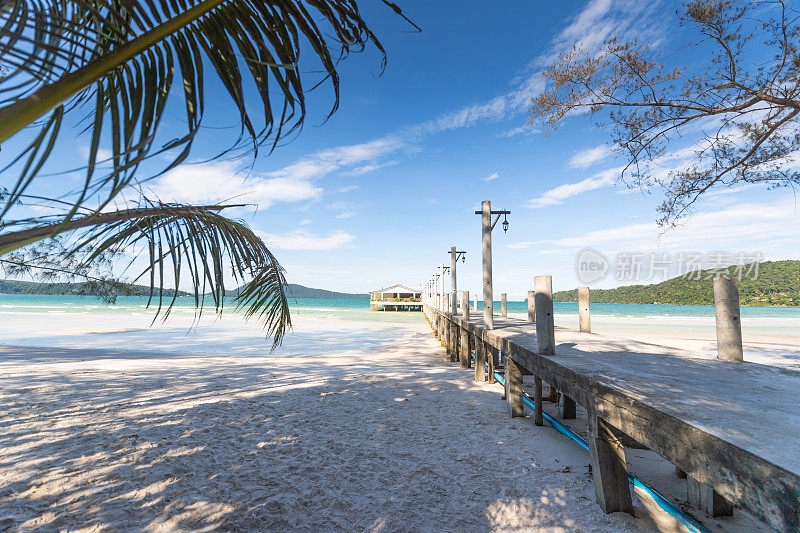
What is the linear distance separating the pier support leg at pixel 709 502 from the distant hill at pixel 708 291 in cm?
4246

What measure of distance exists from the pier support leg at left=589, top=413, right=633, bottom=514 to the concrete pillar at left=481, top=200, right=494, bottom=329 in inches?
179

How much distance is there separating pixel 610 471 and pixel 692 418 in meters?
1.28

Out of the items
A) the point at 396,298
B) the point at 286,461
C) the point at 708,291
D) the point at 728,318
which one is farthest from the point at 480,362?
the point at 708,291

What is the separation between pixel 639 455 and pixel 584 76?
20.2 ft

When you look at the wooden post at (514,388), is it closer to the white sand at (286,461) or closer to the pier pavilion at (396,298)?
the white sand at (286,461)

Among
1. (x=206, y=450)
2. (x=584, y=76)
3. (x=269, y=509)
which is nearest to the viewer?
(x=269, y=509)

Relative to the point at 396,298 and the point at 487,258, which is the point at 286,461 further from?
the point at 396,298

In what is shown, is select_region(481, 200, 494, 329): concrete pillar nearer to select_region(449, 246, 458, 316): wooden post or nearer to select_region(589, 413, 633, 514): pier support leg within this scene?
select_region(589, 413, 633, 514): pier support leg

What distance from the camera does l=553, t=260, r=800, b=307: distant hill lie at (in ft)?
161

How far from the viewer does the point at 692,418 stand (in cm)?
216

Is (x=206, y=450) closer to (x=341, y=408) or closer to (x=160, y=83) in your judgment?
(x=341, y=408)

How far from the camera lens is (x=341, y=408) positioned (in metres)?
6.36

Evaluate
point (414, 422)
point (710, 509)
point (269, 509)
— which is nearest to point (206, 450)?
point (269, 509)

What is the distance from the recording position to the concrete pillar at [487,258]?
7.76 m
